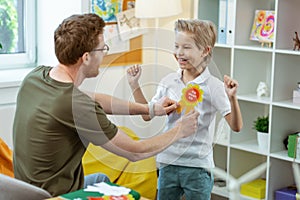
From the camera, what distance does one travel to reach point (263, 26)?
3453 millimetres

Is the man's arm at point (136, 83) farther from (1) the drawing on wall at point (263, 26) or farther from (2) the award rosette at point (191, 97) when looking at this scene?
(1) the drawing on wall at point (263, 26)

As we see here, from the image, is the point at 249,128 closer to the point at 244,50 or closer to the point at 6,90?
the point at 244,50

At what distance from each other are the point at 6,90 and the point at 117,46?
1429 mm

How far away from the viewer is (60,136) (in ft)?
7.01

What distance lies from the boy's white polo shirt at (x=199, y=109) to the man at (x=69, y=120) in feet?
0.13

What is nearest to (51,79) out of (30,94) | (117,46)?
(30,94)

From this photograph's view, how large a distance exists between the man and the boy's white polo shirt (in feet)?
0.13

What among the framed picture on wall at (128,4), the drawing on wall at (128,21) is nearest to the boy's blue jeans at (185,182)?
the drawing on wall at (128,21)

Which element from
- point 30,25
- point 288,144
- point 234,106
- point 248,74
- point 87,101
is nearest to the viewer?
point 87,101

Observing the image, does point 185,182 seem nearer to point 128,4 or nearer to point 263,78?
point 263,78

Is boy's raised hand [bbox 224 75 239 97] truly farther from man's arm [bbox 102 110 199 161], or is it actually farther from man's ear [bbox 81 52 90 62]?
A: man's ear [bbox 81 52 90 62]

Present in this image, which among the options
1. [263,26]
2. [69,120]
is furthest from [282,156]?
[69,120]

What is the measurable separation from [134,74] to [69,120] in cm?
31

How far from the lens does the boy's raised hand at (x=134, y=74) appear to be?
7.29 ft
